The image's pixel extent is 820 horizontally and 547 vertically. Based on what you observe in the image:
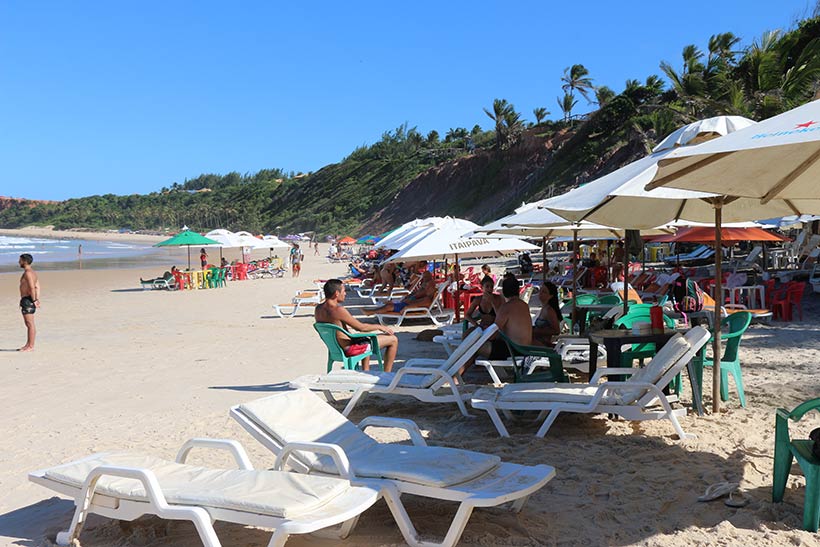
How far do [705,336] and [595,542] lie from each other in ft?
6.63

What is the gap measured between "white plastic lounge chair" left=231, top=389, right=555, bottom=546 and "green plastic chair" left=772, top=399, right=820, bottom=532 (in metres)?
1.08

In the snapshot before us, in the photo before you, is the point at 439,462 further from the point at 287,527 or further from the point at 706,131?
the point at 706,131

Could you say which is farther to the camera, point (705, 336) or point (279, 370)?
point (279, 370)

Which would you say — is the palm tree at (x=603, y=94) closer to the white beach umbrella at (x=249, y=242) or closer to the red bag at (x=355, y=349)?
the white beach umbrella at (x=249, y=242)

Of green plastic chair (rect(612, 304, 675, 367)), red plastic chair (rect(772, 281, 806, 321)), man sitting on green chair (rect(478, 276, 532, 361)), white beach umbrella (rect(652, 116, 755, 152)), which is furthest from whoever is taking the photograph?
red plastic chair (rect(772, 281, 806, 321))

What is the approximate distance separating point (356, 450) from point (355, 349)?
2.79 meters

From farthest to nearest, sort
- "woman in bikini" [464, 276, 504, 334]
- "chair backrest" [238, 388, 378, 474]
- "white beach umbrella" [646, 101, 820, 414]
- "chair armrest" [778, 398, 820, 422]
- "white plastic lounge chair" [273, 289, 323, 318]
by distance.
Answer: "white plastic lounge chair" [273, 289, 323, 318] → "woman in bikini" [464, 276, 504, 334] → "chair backrest" [238, 388, 378, 474] → "chair armrest" [778, 398, 820, 422] → "white beach umbrella" [646, 101, 820, 414]

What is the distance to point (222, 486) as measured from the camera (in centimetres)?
290

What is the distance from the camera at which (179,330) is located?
452 inches

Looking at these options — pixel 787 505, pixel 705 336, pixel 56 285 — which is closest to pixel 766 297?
pixel 705 336

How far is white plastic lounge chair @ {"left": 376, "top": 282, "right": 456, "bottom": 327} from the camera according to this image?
11.3m

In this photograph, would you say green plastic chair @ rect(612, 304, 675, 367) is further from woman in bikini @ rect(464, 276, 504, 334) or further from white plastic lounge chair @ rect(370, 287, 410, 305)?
white plastic lounge chair @ rect(370, 287, 410, 305)

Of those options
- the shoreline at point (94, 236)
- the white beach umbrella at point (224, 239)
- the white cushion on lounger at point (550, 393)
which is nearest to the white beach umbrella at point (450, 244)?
the white cushion on lounger at point (550, 393)

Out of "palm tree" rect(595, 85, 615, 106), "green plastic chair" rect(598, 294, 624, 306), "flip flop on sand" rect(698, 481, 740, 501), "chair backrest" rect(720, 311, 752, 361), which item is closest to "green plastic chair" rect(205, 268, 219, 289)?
"green plastic chair" rect(598, 294, 624, 306)
